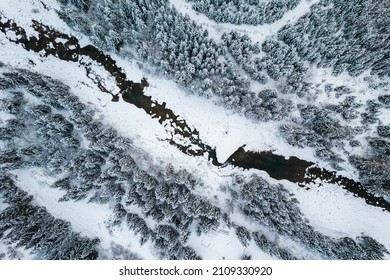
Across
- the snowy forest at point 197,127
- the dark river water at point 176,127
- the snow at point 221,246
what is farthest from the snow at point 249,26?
the snow at point 221,246

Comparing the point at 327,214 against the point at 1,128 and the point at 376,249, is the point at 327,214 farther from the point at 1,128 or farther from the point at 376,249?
the point at 1,128

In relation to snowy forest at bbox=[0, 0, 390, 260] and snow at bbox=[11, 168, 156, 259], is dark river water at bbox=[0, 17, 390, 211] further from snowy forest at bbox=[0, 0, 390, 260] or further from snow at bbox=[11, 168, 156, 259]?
snow at bbox=[11, 168, 156, 259]

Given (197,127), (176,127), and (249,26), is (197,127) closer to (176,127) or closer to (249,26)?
(176,127)

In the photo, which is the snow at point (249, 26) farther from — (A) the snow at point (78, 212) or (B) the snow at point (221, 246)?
(A) the snow at point (78, 212)

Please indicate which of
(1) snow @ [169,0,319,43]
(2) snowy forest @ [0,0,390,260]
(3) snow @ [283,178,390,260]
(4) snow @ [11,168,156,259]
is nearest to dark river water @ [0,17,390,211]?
(2) snowy forest @ [0,0,390,260]

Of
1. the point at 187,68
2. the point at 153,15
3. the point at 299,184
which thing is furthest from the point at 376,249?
the point at 153,15

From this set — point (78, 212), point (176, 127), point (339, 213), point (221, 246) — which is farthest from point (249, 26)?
point (78, 212)
